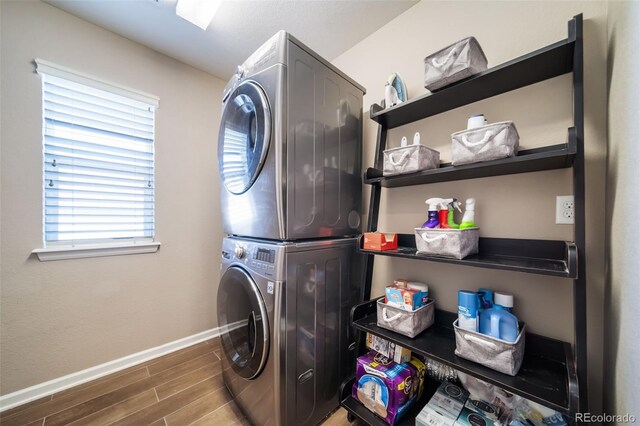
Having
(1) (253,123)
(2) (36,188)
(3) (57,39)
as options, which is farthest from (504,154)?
(3) (57,39)

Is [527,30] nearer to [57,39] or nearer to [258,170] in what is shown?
[258,170]

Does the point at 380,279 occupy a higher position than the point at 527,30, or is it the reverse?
the point at 527,30

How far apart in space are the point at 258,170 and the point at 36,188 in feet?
4.83

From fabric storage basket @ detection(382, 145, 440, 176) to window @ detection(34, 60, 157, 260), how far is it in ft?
6.04

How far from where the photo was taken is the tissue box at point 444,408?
36.5 inches

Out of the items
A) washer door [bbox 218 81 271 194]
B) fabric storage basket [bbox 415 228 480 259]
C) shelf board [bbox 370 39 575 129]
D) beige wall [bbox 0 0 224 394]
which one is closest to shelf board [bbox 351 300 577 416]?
fabric storage basket [bbox 415 228 480 259]

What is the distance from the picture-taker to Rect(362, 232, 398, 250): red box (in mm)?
1139

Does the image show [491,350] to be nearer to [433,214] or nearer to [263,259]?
[433,214]

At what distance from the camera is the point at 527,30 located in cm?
98

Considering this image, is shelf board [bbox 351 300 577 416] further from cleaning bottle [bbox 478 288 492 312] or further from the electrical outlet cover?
the electrical outlet cover

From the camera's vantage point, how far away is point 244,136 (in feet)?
4.17

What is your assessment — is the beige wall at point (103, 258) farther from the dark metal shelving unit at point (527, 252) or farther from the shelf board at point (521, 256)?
the shelf board at point (521, 256)

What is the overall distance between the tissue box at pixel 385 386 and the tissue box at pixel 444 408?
0.09m

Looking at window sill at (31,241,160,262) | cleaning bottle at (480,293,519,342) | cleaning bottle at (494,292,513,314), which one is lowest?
cleaning bottle at (480,293,519,342)
